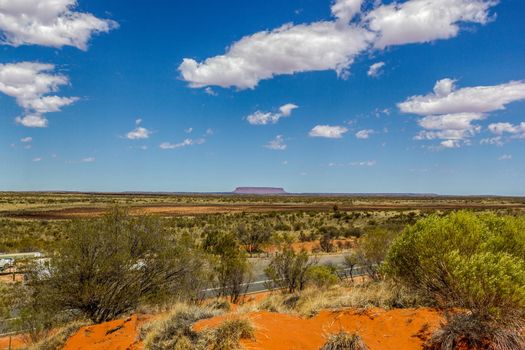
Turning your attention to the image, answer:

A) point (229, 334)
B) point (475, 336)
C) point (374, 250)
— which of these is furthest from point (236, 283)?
point (475, 336)

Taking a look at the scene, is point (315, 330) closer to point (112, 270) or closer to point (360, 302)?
point (360, 302)

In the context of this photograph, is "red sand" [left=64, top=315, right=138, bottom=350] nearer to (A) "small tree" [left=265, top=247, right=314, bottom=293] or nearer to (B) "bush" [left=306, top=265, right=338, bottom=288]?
(A) "small tree" [left=265, top=247, right=314, bottom=293]

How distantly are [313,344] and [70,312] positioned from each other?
828 centimetres

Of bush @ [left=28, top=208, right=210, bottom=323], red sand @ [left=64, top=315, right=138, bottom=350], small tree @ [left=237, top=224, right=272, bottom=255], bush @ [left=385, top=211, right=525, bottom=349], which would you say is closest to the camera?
bush @ [left=385, top=211, right=525, bottom=349]

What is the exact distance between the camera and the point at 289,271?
18641 mm

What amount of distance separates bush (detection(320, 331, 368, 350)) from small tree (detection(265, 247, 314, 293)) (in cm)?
1153

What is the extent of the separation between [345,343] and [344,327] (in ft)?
5.45

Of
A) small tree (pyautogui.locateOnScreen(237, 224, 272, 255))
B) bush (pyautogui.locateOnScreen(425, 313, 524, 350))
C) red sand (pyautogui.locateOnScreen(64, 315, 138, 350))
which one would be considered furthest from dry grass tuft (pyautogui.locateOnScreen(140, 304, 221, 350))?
small tree (pyautogui.locateOnScreen(237, 224, 272, 255))

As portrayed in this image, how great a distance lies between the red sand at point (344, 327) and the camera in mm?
7387

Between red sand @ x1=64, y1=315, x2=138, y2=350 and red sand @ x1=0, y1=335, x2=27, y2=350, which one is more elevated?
red sand @ x1=64, y1=315, x2=138, y2=350

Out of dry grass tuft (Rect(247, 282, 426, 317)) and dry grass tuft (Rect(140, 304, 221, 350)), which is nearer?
dry grass tuft (Rect(140, 304, 221, 350))

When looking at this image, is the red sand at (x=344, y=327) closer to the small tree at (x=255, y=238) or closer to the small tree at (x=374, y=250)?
the small tree at (x=374, y=250)

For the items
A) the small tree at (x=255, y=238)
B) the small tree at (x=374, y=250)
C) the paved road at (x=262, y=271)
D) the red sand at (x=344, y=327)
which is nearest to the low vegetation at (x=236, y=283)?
the red sand at (x=344, y=327)

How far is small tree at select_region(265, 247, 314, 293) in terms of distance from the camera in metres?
18.5
